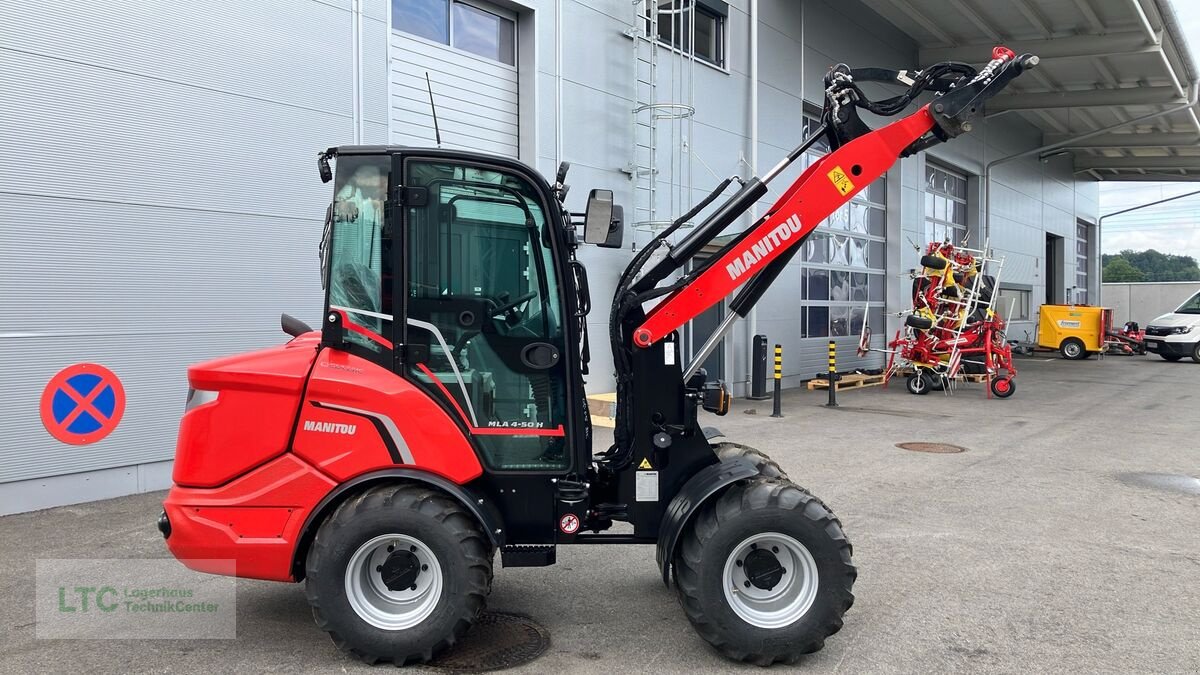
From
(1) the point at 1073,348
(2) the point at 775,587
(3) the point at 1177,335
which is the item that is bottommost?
(2) the point at 775,587

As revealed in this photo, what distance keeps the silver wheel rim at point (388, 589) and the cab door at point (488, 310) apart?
58 centimetres

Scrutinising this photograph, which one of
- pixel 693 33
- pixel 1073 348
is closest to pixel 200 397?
pixel 693 33

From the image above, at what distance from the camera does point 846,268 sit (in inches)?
770

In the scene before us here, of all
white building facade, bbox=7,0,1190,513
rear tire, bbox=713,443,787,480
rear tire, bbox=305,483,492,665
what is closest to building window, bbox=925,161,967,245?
white building facade, bbox=7,0,1190,513

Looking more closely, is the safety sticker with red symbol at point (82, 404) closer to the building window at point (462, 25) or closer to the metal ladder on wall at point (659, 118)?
the building window at point (462, 25)

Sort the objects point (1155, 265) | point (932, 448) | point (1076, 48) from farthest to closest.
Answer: point (1155, 265)
point (1076, 48)
point (932, 448)

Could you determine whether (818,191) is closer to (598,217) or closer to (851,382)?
(598,217)

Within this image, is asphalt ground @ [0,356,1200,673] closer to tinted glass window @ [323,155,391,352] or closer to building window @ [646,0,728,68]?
tinted glass window @ [323,155,391,352]

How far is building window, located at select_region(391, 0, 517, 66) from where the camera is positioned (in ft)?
33.6

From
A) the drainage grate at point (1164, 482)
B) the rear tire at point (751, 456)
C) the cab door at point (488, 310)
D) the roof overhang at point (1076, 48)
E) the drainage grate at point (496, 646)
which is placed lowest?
the drainage grate at point (496, 646)

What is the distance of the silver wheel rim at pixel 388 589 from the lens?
4.05m

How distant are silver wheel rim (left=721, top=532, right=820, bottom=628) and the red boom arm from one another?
3.97ft

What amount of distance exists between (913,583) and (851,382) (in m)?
12.9

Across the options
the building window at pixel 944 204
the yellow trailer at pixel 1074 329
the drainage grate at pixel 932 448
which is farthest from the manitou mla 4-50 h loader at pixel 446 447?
the yellow trailer at pixel 1074 329
